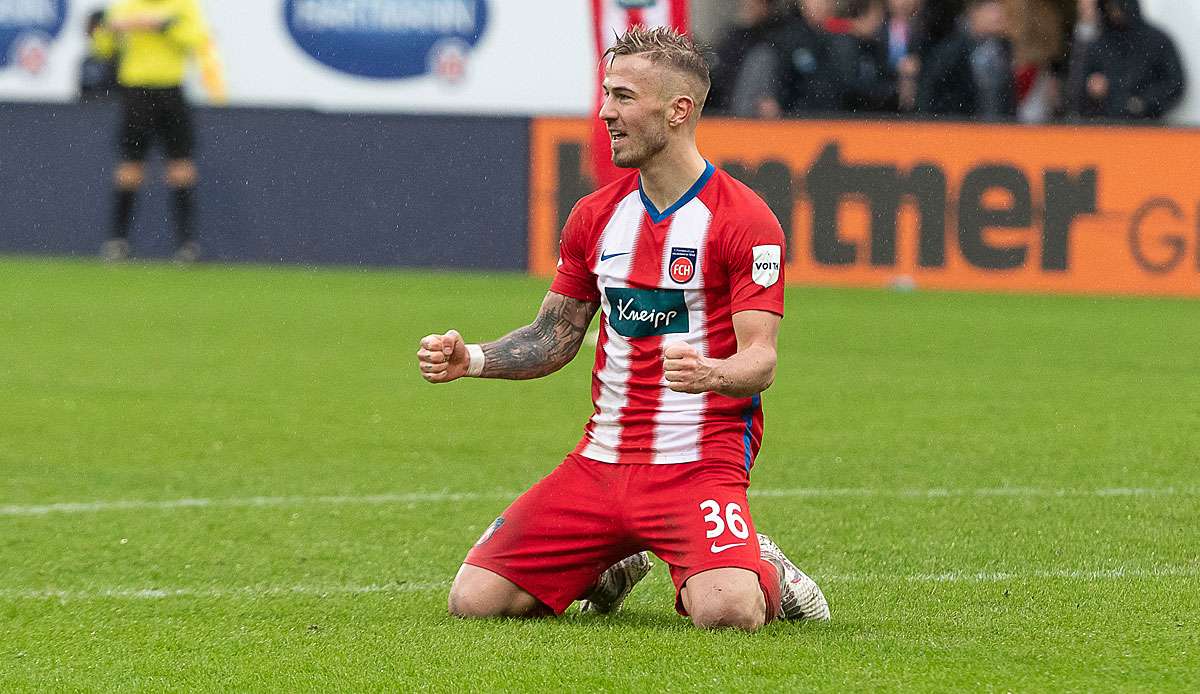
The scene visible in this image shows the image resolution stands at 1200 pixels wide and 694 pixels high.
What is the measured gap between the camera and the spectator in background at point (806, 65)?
688 inches

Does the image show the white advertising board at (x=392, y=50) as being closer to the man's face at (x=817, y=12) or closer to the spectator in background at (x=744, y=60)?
the spectator in background at (x=744, y=60)

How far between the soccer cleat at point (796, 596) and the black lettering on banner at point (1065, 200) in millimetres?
11304

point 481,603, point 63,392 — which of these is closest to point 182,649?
point 481,603

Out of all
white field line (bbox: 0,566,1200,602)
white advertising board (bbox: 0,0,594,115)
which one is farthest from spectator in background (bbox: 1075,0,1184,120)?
white field line (bbox: 0,566,1200,602)

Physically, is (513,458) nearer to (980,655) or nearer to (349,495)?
(349,495)

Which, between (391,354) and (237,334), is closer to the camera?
(391,354)

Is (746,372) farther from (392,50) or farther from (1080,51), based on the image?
(392,50)

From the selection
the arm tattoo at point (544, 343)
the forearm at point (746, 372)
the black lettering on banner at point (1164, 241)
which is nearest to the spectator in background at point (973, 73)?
the black lettering on banner at point (1164, 241)

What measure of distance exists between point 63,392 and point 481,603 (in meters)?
5.31

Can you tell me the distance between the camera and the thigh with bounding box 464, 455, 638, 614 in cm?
528

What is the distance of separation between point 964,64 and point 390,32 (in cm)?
606

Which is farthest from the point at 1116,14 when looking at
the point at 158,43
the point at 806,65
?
the point at 158,43

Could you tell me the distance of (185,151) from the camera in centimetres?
1748

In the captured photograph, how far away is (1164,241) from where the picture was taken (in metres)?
16.1
